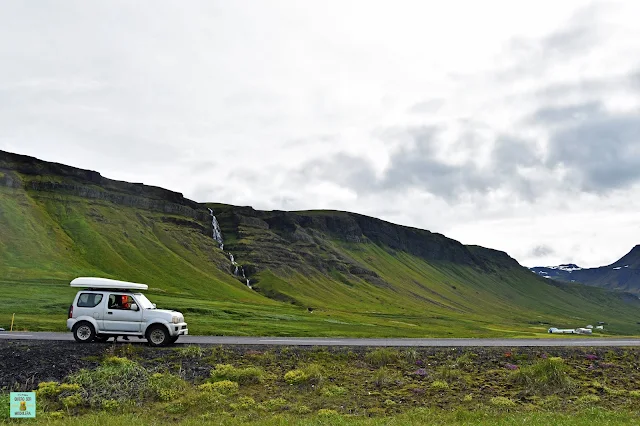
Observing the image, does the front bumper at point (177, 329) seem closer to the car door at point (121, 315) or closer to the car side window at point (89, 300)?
the car door at point (121, 315)

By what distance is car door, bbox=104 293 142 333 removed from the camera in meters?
29.2

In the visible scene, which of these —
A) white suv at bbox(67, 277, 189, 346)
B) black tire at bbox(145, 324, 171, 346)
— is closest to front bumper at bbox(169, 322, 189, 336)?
white suv at bbox(67, 277, 189, 346)

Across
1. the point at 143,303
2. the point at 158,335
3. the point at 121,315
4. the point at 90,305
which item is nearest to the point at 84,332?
the point at 90,305

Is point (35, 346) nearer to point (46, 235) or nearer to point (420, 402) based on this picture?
point (420, 402)

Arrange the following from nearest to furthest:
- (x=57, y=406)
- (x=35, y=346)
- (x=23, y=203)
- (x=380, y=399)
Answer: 1. (x=57, y=406)
2. (x=380, y=399)
3. (x=35, y=346)
4. (x=23, y=203)

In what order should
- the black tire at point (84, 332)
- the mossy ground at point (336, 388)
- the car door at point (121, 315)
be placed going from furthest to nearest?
the black tire at point (84, 332) → the car door at point (121, 315) → the mossy ground at point (336, 388)

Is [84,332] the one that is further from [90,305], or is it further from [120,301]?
[120,301]

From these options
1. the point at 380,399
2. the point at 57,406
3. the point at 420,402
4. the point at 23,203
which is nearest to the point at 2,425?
the point at 57,406

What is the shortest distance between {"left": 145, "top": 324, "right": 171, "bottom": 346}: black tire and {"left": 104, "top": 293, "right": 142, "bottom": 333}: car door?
0.72 m

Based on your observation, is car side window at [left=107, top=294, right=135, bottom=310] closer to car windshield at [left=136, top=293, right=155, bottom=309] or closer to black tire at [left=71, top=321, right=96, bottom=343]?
car windshield at [left=136, top=293, right=155, bottom=309]

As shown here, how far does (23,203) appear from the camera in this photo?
199 m

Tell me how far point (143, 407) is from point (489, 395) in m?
A: 13.7

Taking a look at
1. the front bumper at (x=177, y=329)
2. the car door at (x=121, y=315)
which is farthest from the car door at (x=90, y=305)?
the front bumper at (x=177, y=329)

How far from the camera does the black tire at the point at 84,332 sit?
29.4 metres
